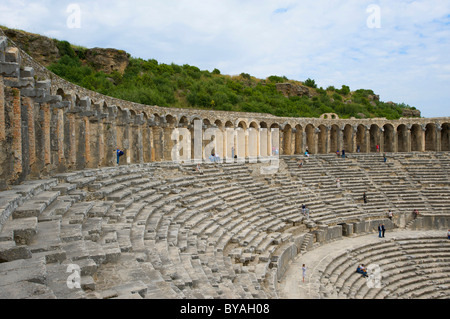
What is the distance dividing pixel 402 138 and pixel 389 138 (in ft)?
4.53

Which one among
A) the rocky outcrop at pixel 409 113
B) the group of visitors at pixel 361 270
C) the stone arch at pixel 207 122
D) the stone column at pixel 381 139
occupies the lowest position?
the group of visitors at pixel 361 270

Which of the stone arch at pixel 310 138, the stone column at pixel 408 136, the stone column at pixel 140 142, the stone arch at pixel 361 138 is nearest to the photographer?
the stone column at pixel 140 142

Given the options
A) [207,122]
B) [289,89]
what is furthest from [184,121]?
[289,89]

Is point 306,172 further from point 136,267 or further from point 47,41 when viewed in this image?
point 47,41

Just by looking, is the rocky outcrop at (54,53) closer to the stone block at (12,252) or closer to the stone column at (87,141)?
the stone column at (87,141)

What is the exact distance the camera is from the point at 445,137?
2897 cm

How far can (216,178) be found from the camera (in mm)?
16203

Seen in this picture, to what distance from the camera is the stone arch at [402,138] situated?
A: 28.0m

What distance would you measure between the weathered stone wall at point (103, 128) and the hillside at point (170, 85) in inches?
306

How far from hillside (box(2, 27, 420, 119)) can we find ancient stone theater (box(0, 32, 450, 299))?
8.83 metres

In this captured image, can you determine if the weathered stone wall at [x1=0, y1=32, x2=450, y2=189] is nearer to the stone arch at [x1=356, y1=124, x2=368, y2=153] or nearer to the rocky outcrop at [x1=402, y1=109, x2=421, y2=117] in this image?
the stone arch at [x1=356, y1=124, x2=368, y2=153]

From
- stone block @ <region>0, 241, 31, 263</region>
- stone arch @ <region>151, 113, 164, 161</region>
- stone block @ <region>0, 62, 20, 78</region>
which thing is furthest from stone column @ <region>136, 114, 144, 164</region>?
stone block @ <region>0, 241, 31, 263</region>

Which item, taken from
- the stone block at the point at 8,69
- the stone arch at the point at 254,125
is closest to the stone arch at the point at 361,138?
the stone arch at the point at 254,125

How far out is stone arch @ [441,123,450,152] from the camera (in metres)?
28.6
